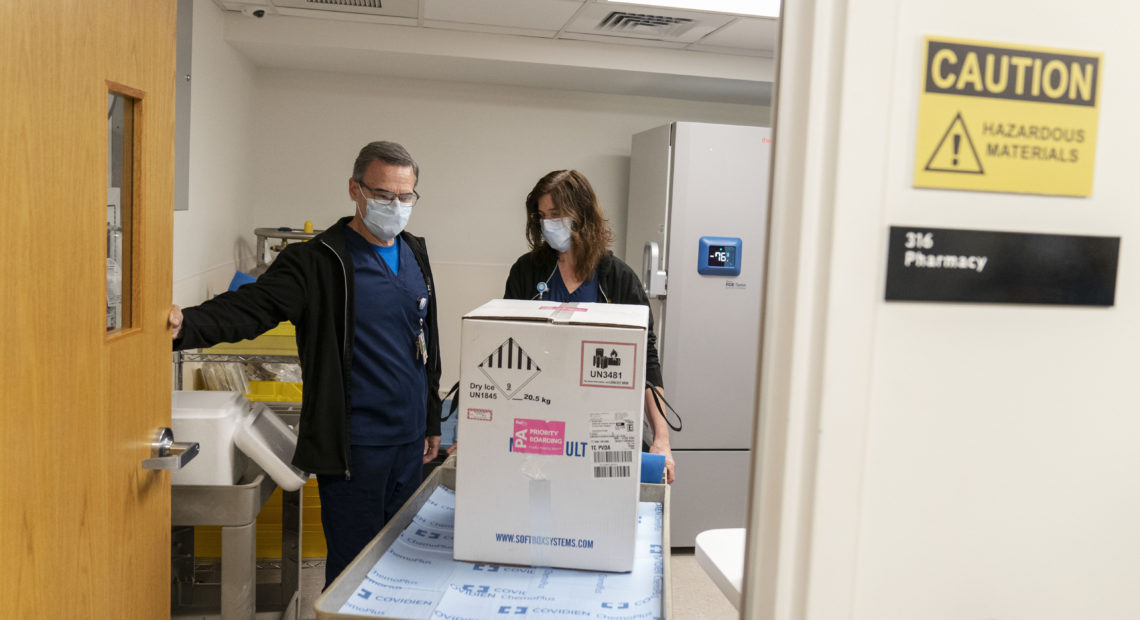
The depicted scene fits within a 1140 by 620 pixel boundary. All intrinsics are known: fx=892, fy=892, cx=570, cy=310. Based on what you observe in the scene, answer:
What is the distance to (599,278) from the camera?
2.54m

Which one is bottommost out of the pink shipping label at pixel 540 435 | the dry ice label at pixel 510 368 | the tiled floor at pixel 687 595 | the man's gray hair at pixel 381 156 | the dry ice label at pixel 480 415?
the tiled floor at pixel 687 595

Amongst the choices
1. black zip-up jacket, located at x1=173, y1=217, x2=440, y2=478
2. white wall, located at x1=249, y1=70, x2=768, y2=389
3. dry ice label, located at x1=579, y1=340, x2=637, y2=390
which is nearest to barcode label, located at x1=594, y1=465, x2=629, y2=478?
dry ice label, located at x1=579, y1=340, x2=637, y2=390

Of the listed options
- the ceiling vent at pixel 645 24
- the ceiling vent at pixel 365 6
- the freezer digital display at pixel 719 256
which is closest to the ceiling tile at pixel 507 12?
the ceiling vent at pixel 365 6

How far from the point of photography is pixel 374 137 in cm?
443

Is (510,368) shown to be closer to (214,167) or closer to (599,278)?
(599,278)

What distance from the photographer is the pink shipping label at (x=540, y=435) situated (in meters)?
1.41

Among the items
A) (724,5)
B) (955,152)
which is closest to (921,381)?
(955,152)

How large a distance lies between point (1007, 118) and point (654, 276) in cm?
289

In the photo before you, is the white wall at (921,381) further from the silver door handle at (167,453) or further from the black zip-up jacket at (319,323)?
the black zip-up jacket at (319,323)

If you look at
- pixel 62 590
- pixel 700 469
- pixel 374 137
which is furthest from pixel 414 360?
pixel 374 137

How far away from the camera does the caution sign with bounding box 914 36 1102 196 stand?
2.80 feet

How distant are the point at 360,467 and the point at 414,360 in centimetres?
30

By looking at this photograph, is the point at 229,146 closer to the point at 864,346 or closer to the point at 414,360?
the point at 414,360

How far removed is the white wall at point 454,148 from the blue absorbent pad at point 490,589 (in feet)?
10.2
